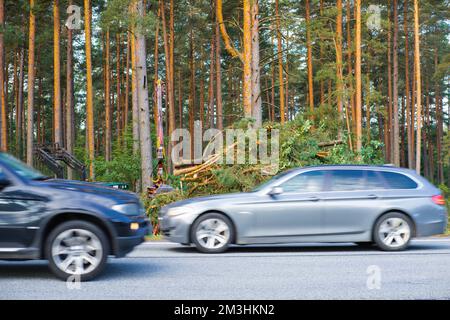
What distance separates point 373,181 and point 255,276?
3.97 metres

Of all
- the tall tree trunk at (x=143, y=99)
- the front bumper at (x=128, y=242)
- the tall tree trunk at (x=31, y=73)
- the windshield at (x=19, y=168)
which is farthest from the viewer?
the tall tree trunk at (x=31, y=73)

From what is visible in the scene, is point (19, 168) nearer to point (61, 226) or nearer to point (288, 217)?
point (61, 226)

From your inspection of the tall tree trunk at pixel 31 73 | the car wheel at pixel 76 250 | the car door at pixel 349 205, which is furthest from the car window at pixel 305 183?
the tall tree trunk at pixel 31 73

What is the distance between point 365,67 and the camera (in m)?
50.8

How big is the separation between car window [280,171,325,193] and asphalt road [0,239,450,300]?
1.15 m

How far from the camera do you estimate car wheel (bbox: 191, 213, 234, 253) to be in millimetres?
10062

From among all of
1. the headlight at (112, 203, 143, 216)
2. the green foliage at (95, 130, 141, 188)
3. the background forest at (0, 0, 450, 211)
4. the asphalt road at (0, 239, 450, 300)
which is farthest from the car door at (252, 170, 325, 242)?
the green foliage at (95, 130, 141, 188)

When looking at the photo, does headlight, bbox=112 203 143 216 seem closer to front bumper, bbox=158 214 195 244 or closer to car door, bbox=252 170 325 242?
front bumper, bbox=158 214 195 244

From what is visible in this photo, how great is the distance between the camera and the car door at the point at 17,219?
23.4ft

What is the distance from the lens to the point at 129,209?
24.8ft

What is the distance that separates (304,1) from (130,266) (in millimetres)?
36420

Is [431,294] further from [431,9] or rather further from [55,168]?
[431,9]

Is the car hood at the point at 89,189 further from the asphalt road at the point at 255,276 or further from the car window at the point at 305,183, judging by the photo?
the car window at the point at 305,183

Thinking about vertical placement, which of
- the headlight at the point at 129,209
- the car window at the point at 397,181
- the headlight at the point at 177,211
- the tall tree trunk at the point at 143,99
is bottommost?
the headlight at the point at 177,211
